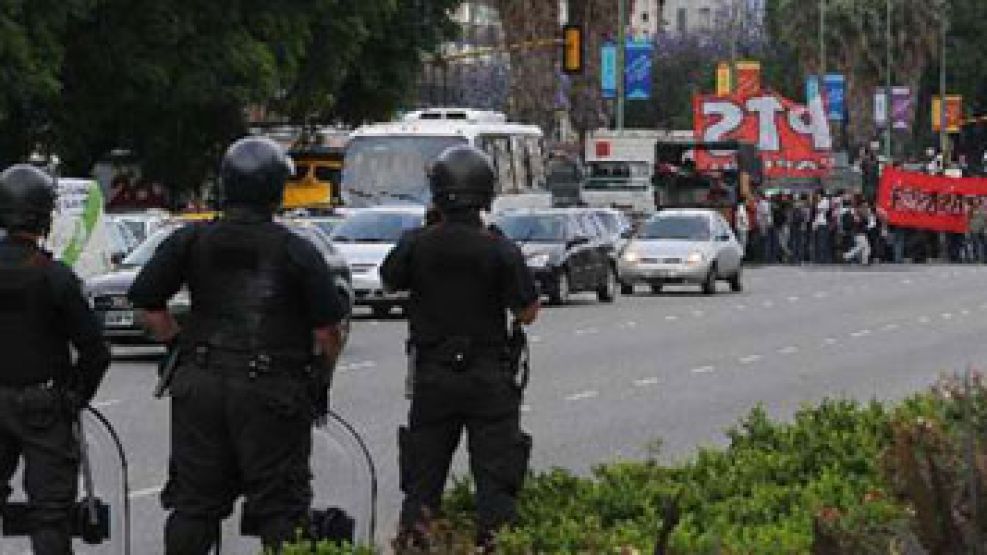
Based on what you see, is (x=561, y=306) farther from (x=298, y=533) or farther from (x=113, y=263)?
(x=298, y=533)

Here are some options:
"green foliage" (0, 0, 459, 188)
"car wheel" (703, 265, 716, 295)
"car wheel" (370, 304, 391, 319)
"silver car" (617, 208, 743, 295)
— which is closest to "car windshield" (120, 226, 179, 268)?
"car wheel" (370, 304, 391, 319)

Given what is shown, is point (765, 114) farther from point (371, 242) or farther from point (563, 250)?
point (371, 242)

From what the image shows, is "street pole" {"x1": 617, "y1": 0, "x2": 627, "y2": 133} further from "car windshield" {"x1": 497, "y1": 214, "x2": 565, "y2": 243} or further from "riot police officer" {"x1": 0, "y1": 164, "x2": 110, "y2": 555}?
"riot police officer" {"x1": 0, "y1": 164, "x2": 110, "y2": 555}

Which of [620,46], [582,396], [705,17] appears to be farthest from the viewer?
[705,17]

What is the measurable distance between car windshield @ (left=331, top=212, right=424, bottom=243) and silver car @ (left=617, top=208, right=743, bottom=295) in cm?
855

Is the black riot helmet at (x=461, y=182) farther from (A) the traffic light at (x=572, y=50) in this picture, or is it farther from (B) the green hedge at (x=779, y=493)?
(A) the traffic light at (x=572, y=50)

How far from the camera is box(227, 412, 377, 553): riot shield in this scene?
9.16m

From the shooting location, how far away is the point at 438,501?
1036 cm

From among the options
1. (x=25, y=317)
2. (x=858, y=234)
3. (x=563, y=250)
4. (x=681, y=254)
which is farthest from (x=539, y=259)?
(x=25, y=317)

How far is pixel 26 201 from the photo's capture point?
970 centimetres

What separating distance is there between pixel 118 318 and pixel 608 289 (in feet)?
55.6

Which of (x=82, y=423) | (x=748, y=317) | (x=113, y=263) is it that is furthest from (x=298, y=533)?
(x=748, y=317)

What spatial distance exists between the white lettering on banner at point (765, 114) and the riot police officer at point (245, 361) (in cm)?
6182

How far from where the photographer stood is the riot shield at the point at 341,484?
916 cm
